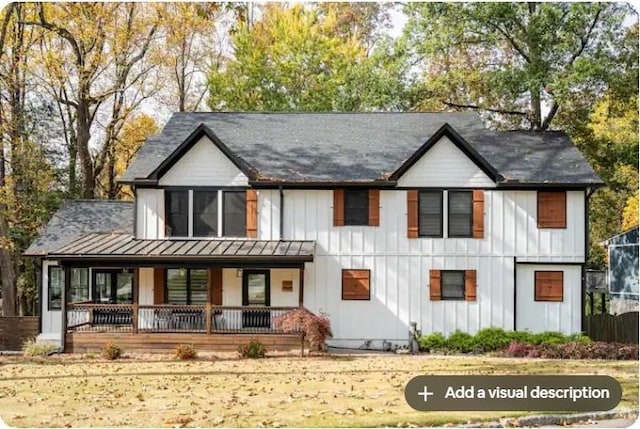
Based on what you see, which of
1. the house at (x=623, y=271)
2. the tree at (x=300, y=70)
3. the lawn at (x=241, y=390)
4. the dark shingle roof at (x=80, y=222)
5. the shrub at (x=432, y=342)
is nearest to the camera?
the lawn at (x=241, y=390)

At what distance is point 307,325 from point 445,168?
14.5ft

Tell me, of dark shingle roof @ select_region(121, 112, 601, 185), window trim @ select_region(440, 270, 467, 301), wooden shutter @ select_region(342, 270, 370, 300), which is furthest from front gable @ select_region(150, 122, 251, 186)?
window trim @ select_region(440, 270, 467, 301)

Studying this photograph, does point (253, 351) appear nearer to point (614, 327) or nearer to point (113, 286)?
point (113, 286)

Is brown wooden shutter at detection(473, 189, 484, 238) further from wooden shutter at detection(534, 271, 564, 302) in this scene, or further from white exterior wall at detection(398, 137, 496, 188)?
wooden shutter at detection(534, 271, 564, 302)

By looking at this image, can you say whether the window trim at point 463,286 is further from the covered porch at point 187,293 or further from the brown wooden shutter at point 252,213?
the brown wooden shutter at point 252,213

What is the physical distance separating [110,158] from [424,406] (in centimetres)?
878

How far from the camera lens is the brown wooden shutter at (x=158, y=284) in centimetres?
1761

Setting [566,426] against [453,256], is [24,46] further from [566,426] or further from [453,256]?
[566,426]

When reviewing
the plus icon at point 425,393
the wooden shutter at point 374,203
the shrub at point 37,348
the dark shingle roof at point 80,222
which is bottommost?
the shrub at point 37,348

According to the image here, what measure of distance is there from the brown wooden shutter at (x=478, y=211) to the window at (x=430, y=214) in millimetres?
Result: 733

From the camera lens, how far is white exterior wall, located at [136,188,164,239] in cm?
1750

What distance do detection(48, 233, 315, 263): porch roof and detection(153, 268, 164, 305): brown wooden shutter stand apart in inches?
27.3

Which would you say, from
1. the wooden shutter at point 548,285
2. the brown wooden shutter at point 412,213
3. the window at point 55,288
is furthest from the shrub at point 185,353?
the wooden shutter at point 548,285

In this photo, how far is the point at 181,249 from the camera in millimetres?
16938
